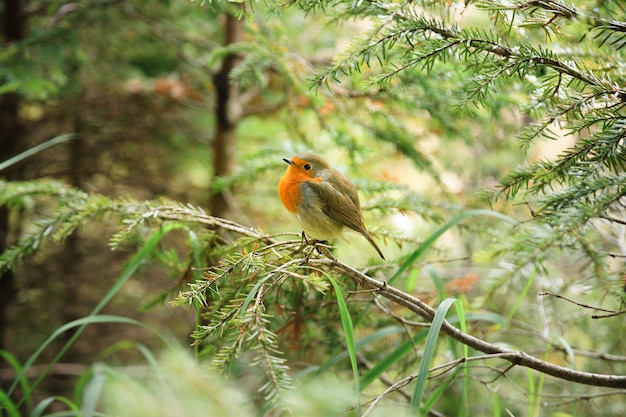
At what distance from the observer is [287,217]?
11.8 ft

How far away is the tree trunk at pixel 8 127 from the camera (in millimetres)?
2646

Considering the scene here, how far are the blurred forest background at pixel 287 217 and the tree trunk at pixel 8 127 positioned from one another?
12mm

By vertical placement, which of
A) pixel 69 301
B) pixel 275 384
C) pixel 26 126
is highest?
pixel 275 384

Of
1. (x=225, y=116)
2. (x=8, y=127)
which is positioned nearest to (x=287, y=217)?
(x=225, y=116)

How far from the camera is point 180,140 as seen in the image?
368cm

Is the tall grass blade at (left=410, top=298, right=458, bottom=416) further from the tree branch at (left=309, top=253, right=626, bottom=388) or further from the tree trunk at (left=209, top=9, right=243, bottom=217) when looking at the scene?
the tree trunk at (left=209, top=9, right=243, bottom=217)

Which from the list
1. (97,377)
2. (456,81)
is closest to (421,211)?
(456,81)

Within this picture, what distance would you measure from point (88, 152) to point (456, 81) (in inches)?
95.8

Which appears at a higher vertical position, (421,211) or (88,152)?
(421,211)

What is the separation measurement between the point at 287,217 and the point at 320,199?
1.89 meters

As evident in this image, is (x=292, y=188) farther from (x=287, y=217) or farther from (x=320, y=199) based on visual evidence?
(x=287, y=217)

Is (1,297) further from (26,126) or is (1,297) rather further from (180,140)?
(180,140)

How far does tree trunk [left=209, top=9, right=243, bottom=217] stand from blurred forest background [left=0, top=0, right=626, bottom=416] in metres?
0.01

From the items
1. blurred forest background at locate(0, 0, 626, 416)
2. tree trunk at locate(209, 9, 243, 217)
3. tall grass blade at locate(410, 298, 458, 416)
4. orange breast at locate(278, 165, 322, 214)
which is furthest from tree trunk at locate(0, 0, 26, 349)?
tall grass blade at locate(410, 298, 458, 416)
